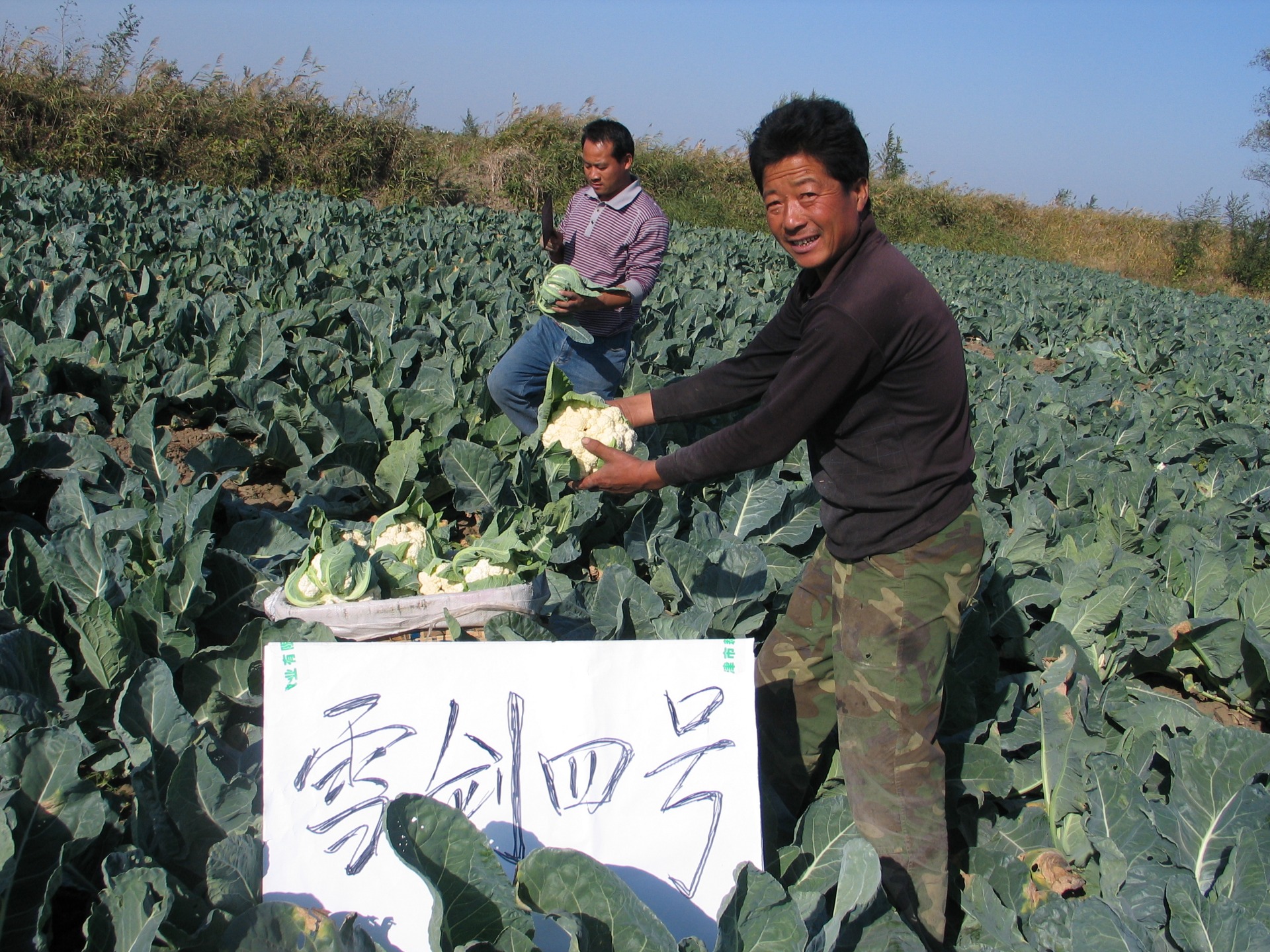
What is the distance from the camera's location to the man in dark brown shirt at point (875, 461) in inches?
70.0

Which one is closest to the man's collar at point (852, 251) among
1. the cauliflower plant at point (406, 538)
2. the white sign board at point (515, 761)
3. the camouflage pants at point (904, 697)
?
the camouflage pants at point (904, 697)

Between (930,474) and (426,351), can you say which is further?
(426,351)

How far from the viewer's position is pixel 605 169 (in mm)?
3807

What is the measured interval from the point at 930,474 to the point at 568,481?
74.3 inches

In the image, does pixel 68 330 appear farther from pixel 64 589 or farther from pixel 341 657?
pixel 341 657

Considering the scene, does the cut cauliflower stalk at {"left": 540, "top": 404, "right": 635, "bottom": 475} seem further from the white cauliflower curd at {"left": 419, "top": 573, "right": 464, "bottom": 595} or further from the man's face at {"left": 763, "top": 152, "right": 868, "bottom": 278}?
the man's face at {"left": 763, "top": 152, "right": 868, "bottom": 278}

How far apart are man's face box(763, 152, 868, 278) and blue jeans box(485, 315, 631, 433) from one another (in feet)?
7.16

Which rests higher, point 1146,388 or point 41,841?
point 1146,388

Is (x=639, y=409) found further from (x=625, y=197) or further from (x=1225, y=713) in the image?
(x=1225, y=713)

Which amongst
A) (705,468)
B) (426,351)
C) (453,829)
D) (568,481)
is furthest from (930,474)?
(426,351)

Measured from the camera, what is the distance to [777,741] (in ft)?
7.61

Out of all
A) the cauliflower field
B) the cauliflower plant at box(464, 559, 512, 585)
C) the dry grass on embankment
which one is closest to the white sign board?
the cauliflower field

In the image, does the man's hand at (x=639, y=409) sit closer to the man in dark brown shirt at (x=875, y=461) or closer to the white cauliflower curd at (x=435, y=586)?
the man in dark brown shirt at (x=875, y=461)

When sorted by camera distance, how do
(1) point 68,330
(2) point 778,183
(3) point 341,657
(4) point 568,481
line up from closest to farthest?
1. (3) point 341,657
2. (2) point 778,183
3. (4) point 568,481
4. (1) point 68,330
